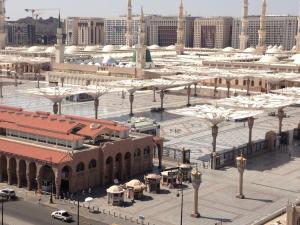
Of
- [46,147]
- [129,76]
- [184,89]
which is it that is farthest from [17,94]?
[46,147]

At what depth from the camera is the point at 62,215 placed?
28266 mm

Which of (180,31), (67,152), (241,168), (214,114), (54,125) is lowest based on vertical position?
(241,168)

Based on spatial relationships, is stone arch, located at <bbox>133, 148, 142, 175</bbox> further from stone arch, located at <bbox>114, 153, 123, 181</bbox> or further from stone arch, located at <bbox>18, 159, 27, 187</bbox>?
stone arch, located at <bbox>18, 159, 27, 187</bbox>

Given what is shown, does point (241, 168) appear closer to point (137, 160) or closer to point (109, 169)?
point (137, 160)

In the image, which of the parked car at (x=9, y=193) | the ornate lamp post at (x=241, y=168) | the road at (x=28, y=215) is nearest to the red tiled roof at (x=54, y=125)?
the parked car at (x=9, y=193)

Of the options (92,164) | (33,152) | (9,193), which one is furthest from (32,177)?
(92,164)

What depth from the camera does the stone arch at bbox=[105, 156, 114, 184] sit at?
3519 centimetres

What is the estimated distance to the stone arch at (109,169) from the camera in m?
35.2

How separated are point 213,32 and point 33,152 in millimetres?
164536

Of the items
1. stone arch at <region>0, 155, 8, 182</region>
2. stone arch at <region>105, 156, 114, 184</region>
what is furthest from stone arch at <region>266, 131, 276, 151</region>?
stone arch at <region>0, 155, 8, 182</region>

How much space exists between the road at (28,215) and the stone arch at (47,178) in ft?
6.81

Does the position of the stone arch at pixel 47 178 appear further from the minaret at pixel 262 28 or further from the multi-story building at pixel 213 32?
the multi-story building at pixel 213 32

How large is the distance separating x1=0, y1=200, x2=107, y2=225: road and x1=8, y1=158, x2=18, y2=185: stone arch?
11.6 ft

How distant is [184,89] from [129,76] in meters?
9.88
